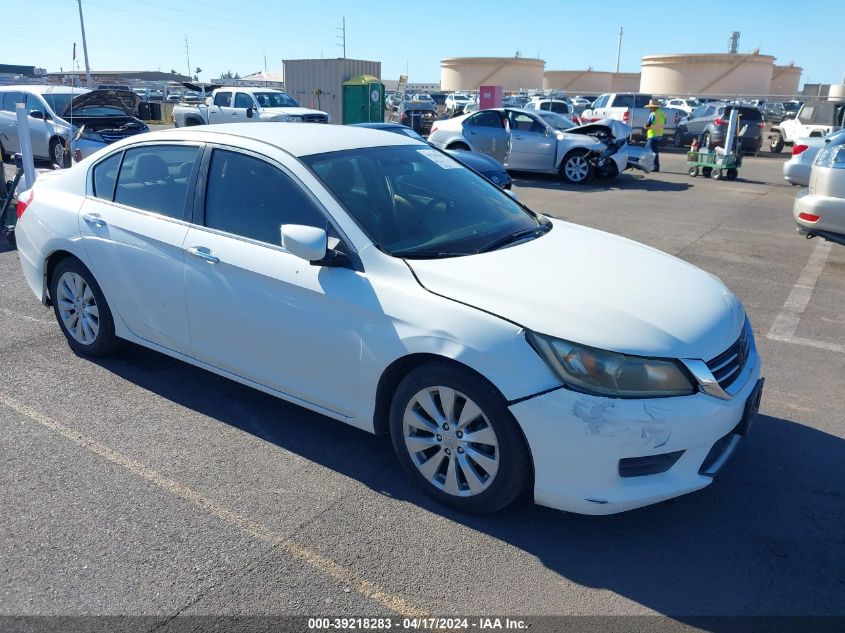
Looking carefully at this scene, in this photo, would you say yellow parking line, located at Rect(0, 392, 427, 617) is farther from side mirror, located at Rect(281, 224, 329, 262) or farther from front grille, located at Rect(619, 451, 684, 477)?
side mirror, located at Rect(281, 224, 329, 262)

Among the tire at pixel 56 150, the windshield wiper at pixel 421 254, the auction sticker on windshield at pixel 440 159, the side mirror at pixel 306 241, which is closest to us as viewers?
the side mirror at pixel 306 241

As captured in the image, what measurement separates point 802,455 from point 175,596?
331 cm

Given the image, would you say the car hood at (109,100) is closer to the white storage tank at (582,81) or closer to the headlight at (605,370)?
the headlight at (605,370)

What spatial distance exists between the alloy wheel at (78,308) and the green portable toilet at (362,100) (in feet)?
70.8

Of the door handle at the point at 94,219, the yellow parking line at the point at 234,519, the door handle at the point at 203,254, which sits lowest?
the yellow parking line at the point at 234,519

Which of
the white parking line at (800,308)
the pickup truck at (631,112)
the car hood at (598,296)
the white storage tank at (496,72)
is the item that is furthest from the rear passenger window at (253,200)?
the white storage tank at (496,72)

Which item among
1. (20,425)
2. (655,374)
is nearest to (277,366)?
(20,425)

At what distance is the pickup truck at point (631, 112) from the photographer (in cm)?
2692

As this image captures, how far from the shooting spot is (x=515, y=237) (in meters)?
3.95

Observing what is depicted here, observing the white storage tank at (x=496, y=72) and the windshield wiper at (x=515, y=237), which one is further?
the white storage tank at (x=496, y=72)

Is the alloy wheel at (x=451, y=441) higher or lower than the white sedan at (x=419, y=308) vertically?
lower

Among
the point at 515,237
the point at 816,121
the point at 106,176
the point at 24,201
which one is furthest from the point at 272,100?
the point at 515,237

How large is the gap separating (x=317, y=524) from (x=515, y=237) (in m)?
1.86

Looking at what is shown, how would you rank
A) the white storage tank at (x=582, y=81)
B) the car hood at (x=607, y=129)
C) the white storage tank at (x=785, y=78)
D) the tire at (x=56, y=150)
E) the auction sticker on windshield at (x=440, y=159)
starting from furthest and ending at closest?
the white storage tank at (x=582, y=81), the white storage tank at (x=785, y=78), the car hood at (x=607, y=129), the tire at (x=56, y=150), the auction sticker on windshield at (x=440, y=159)
